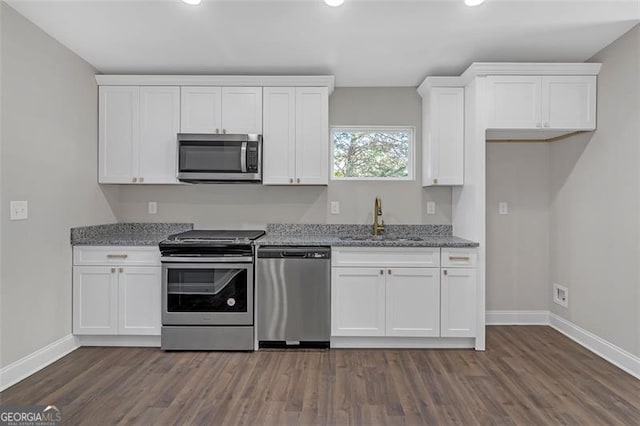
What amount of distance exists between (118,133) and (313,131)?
1.80m

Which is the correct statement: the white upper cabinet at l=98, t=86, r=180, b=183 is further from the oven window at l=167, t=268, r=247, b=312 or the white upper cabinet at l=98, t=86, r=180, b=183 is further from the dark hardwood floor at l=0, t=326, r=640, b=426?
Answer: the dark hardwood floor at l=0, t=326, r=640, b=426

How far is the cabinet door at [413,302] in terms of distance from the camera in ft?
10.4

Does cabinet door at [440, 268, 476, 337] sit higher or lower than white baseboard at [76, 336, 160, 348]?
higher

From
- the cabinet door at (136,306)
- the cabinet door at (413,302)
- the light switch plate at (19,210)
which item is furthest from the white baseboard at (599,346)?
the light switch plate at (19,210)

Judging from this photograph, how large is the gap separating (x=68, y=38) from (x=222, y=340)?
104 inches

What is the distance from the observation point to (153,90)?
3.47 m

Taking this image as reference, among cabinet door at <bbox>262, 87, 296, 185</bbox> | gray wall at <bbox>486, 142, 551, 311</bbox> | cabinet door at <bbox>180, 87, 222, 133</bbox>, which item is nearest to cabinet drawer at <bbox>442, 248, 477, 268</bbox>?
gray wall at <bbox>486, 142, 551, 311</bbox>

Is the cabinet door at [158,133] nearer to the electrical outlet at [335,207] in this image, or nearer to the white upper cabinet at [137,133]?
the white upper cabinet at [137,133]

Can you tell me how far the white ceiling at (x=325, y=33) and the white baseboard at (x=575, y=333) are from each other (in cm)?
235

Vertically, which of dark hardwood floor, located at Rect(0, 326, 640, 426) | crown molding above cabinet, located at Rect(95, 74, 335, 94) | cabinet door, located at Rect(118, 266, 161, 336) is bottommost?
dark hardwood floor, located at Rect(0, 326, 640, 426)

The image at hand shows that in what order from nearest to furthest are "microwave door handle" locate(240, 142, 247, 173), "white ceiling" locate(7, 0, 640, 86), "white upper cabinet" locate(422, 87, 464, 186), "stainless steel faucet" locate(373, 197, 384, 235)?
"white ceiling" locate(7, 0, 640, 86)
"microwave door handle" locate(240, 142, 247, 173)
"white upper cabinet" locate(422, 87, 464, 186)
"stainless steel faucet" locate(373, 197, 384, 235)

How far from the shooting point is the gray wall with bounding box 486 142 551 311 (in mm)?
3785

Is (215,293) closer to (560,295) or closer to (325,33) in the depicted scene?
(325,33)

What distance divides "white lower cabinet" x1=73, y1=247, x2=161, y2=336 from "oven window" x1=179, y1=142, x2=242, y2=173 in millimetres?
826
